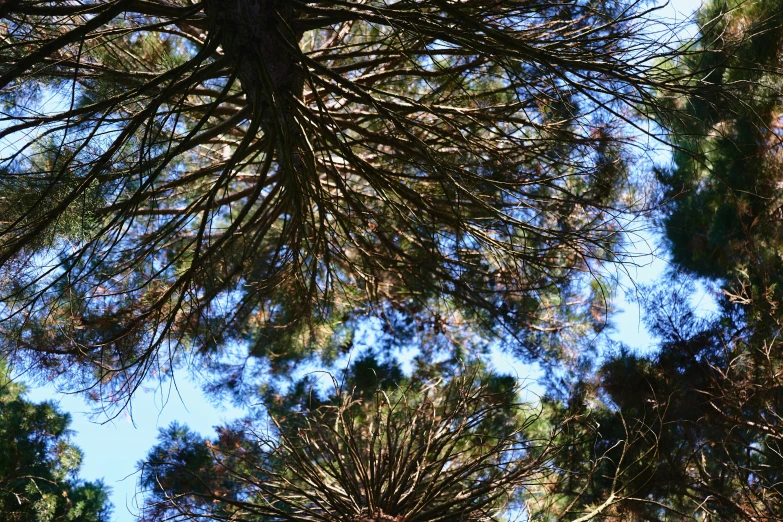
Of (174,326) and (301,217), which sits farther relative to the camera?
(174,326)

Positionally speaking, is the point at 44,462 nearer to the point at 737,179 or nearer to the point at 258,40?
the point at 258,40

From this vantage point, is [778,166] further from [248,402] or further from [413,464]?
[248,402]

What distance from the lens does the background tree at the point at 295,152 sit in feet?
8.32

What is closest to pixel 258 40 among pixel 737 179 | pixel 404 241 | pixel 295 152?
pixel 295 152

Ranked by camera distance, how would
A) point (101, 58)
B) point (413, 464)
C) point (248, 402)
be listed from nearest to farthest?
point (413, 464) → point (101, 58) → point (248, 402)

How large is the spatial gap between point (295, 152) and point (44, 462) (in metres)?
4.89

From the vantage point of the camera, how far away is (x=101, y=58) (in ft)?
11.5

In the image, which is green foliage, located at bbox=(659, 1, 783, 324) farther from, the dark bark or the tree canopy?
the dark bark

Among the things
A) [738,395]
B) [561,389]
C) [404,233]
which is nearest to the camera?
[738,395]

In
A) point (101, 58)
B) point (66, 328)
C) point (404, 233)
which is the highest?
point (101, 58)

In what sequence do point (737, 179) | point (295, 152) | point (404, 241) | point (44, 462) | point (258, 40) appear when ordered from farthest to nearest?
point (44, 462) → point (404, 241) → point (737, 179) → point (295, 152) → point (258, 40)

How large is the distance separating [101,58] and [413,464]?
257 cm

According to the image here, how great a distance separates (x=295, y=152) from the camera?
119 inches

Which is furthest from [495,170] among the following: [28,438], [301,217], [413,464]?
[28,438]
